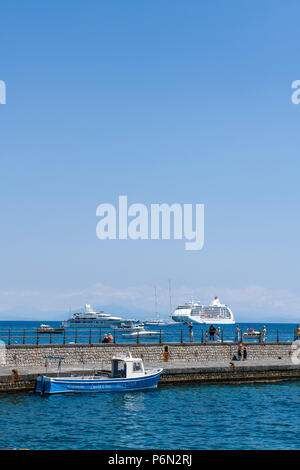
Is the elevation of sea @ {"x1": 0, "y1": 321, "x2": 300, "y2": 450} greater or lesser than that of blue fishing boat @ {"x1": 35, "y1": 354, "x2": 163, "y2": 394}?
lesser

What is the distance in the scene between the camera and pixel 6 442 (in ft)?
78.5

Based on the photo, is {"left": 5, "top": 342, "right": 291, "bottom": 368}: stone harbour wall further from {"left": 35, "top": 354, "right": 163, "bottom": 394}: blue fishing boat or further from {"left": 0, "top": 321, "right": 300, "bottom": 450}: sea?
{"left": 0, "top": 321, "right": 300, "bottom": 450}: sea

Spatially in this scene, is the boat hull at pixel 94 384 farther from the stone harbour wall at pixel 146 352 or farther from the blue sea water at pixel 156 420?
the stone harbour wall at pixel 146 352

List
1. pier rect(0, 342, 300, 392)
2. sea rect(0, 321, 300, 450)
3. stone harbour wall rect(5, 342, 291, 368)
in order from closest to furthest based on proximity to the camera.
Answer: sea rect(0, 321, 300, 450)
pier rect(0, 342, 300, 392)
stone harbour wall rect(5, 342, 291, 368)

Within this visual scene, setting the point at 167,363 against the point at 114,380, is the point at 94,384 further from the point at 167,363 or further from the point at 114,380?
the point at 167,363

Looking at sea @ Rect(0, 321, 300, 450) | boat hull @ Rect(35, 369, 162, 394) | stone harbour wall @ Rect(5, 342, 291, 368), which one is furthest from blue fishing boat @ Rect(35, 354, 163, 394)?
stone harbour wall @ Rect(5, 342, 291, 368)

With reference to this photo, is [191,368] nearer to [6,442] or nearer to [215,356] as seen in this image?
[215,356]

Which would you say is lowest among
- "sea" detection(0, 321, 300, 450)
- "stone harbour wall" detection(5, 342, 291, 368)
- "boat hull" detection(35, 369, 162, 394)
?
"sea" detection(0, 321, 300, 450)

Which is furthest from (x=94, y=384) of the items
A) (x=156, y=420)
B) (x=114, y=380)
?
(x=156, y=420)

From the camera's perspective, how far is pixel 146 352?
150 feet

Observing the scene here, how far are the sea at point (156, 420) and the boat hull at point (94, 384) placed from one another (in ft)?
1.27

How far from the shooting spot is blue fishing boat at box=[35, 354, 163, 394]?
35.4 m

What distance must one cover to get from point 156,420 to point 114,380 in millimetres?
8449
